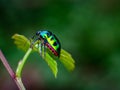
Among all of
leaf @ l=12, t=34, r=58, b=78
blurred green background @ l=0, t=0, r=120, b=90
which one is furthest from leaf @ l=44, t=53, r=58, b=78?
blurred green background @ l=0, t=0, r=120, b=90

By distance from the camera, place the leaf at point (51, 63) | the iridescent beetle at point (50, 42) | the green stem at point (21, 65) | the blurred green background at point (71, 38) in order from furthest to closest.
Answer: the blurred green background at point (71, 38)
the iridescent beetle at point (50, 42)
the leaf at point (51, 63)
the green stem at point (21, 65)

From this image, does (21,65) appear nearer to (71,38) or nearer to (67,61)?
(67,61)

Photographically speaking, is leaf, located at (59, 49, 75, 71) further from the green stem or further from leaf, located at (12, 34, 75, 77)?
the green stem

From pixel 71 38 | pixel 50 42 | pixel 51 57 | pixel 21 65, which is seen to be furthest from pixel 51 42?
pixel 71 38

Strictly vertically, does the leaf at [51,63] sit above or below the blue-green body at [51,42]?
below

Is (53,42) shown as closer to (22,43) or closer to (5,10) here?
(22,43)

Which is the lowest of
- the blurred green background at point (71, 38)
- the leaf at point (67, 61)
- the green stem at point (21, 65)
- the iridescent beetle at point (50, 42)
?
the leaf at point (67, 61)

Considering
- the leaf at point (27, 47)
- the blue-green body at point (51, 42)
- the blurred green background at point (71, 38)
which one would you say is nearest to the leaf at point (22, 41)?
the leaf at point (27, 47)

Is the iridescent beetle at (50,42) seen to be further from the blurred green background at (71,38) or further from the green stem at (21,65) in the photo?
the blurred green background at (71,38)

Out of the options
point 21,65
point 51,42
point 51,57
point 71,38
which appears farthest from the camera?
point 71,38
